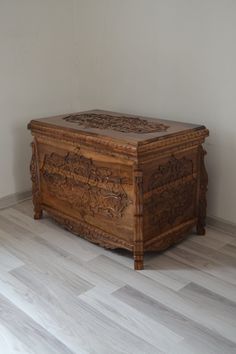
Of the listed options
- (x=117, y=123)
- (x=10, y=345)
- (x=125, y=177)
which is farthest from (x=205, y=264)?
(x=10, y=345)

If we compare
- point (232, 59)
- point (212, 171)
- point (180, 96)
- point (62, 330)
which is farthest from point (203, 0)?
point (62, 330)

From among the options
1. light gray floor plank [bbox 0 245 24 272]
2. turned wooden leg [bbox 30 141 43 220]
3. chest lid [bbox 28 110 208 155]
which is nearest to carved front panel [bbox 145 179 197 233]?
chest lid [bbox 28 110 208 155]

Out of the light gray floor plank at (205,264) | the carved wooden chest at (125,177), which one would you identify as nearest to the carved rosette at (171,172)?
the carved wooden chest at (125,177)

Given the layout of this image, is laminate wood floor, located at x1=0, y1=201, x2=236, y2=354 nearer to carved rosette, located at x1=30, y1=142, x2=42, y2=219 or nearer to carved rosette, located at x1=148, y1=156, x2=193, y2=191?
carved rosette, located at x1=30, y1=142, x2=42, y2=219

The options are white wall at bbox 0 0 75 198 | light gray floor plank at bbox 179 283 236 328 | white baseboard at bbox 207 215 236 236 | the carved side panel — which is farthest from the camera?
white wall at bbox 0 0 75 198

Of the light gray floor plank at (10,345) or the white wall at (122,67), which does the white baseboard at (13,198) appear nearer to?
the white wall at (122,67)

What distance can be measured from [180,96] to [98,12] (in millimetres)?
831

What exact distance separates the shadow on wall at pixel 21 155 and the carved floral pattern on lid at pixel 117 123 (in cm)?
45

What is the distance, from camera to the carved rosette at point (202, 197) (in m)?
1.96

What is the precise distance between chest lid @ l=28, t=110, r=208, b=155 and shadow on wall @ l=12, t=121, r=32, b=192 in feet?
1.34

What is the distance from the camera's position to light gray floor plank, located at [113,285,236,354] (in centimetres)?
133

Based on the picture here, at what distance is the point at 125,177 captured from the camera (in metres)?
1.74

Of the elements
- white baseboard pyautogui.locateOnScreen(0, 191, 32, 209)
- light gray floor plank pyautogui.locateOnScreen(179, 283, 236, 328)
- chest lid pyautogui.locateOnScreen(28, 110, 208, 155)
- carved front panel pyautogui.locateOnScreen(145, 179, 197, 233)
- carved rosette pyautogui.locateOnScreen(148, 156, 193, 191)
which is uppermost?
chest lid pyautogui.locateOnScreen(28, 110, 208, 155)

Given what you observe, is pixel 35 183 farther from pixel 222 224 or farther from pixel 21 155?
pixel 222 224
